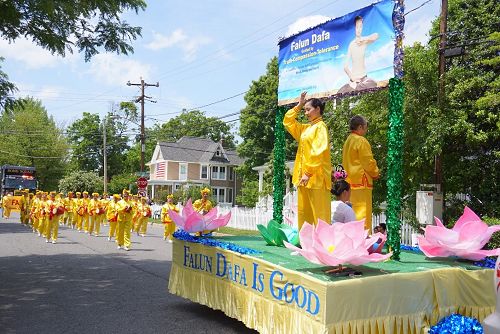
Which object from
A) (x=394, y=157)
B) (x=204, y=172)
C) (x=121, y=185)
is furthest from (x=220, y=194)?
(x=394, y=157)

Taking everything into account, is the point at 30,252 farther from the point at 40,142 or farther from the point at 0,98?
the point at 40,142

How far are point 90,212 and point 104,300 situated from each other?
1412 cm

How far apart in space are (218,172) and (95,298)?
46368 mm

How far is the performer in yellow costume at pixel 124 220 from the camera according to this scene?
1443 centimetres

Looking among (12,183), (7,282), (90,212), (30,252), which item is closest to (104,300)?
(7,282)

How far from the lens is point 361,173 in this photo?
21.1ft

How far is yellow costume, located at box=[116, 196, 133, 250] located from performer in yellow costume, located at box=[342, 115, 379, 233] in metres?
9.23

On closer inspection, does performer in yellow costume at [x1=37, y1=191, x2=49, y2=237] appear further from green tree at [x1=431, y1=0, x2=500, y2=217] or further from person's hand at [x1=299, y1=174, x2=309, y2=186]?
person's hand at [x1=299, y1=174, x2=309, y2=186]

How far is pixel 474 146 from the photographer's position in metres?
14.6

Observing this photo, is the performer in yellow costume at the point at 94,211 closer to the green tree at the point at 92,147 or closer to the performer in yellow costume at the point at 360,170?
the performer in yellow costume at the point at 360,170

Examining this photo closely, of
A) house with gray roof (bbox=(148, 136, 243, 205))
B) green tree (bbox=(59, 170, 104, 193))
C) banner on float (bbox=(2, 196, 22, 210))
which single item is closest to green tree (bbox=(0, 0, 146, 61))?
banner on float (bbox=(2, 196, 22, 210))

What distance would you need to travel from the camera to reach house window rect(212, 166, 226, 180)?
53.7 metres

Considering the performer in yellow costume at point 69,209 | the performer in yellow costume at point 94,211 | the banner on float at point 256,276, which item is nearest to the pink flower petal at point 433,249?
the banner on float at point 256,276

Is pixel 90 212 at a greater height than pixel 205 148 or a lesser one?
lesser
